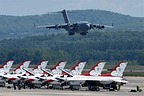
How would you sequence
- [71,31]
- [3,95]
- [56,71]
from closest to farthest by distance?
[3,95]
[56,71]
[71,31]

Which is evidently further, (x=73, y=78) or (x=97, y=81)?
(x=73, y=78)

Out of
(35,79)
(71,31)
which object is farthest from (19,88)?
(71,31)

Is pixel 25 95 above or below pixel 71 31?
below

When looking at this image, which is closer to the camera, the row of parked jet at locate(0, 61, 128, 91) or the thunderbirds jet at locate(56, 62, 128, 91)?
the thunderbirds jet at locate(56, 62, 128, 91)

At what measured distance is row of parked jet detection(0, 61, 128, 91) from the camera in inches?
4779

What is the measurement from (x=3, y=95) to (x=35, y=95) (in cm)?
456

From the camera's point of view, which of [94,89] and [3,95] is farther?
[94,89]

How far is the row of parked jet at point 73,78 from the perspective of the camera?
121375 mm

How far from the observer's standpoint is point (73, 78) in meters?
124

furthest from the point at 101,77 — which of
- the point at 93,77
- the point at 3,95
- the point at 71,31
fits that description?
the point at 71,31

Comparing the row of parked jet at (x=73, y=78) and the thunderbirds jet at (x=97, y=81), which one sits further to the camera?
the row of parked jet at (x=73, y=78)

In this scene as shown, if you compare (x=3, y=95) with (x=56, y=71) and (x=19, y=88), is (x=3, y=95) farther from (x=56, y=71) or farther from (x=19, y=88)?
(x=56, y=71)

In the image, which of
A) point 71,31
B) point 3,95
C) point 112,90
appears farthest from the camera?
point 71,31

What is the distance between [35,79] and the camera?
130 meters
